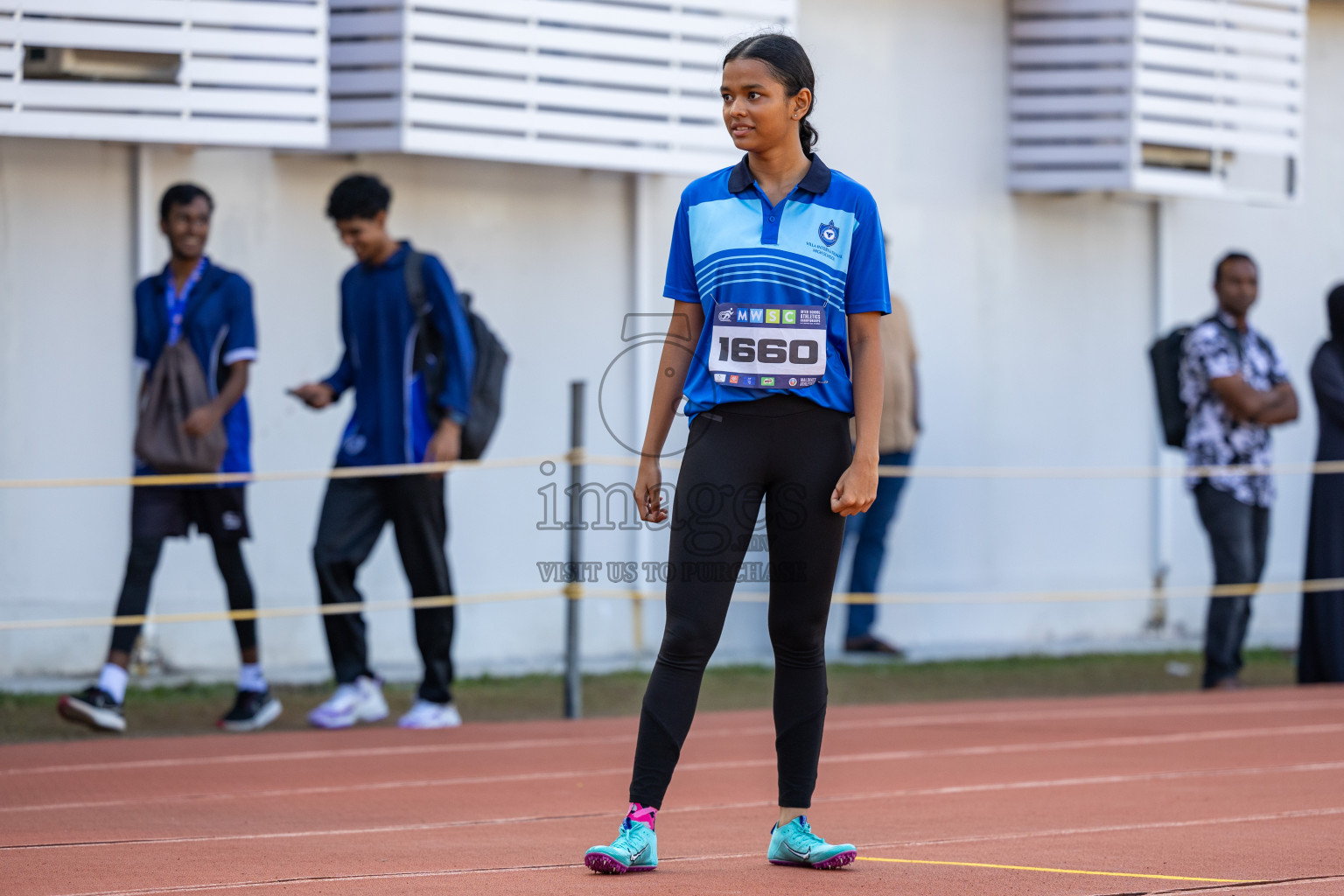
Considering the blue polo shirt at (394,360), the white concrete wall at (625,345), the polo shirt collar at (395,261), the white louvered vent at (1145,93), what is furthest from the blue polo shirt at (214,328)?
the white louvered vent at (1145,93)

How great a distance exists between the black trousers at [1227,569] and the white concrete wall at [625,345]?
6.86ft

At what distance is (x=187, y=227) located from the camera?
7.68 meters

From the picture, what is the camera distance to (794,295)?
4.15 m

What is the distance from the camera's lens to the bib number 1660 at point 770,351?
4.13 meters

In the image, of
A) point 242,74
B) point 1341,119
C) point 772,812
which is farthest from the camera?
point 1341,119

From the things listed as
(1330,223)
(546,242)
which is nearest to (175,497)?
(546,242)

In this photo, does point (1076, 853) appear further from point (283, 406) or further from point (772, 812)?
point (283, 406)

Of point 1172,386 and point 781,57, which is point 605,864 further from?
point 1172,386

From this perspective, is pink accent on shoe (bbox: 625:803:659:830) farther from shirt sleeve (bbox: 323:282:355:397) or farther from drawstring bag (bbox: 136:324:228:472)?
shirt sleeve (bbox: 323:282:355:397)

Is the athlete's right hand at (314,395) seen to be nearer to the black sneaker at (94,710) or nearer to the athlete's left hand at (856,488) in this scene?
the black sneaker at (94,710)

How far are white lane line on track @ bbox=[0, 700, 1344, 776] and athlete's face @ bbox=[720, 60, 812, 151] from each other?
3.50 metres

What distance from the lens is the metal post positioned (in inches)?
314

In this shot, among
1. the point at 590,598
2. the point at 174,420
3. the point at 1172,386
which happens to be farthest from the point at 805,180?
the point at 590,598

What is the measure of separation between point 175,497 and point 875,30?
5.54m
